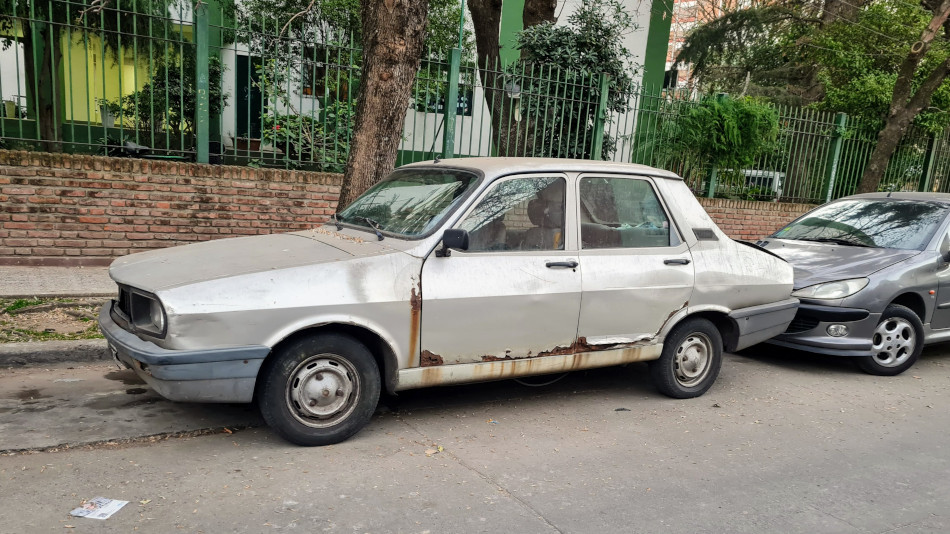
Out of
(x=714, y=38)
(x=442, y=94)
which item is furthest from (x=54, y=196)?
(x=714, y=38)

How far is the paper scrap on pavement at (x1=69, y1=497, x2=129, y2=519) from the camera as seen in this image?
3.14m

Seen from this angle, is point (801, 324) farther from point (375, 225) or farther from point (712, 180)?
point (712, 180)

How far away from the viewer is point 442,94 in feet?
33.2

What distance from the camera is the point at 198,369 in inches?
142

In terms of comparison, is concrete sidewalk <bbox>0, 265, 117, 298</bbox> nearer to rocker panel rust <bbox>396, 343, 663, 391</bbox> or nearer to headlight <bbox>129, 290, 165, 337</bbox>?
headlight <bbox>129, 290, 165, 337</bbox>

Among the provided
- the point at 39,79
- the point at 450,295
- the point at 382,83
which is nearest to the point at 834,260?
the point at 450,295

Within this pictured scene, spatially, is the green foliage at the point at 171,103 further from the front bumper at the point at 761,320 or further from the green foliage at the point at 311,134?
the front bumper at the point at 761,320

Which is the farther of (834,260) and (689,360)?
(834,260)

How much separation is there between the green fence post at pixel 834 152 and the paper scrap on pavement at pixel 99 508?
43.9 feet

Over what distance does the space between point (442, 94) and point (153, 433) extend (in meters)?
7.08

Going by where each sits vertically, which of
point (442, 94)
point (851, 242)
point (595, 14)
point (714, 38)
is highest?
point (714, 38)

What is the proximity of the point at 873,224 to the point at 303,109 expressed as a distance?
830cm

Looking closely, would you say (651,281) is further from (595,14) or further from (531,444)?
(595,14)

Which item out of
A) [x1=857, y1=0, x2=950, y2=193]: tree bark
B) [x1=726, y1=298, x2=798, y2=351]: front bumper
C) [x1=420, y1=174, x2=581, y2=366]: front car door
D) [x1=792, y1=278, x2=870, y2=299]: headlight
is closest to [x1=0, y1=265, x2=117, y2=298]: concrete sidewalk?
[x1=420, y1=174, x2=581, y2=366]: front car door
